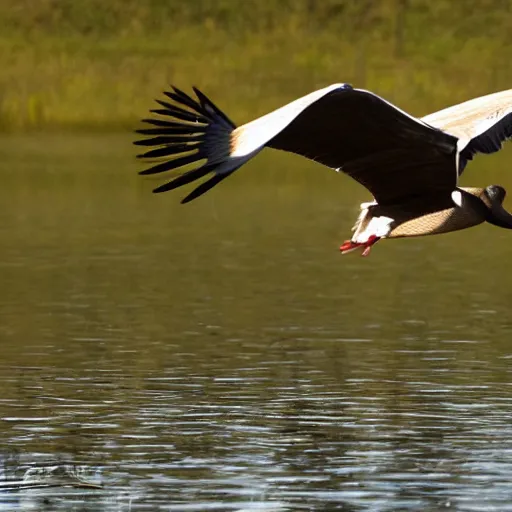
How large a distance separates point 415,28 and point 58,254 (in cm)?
5731

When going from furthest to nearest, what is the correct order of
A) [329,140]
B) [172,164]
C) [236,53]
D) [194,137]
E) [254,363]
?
1. [236,53]
2. [254,363]
3. [329,140]
4. [194,137]
5. [172,164]

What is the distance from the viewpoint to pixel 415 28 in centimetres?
8500

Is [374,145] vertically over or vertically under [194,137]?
under

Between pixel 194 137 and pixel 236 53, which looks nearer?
pixel 194 137

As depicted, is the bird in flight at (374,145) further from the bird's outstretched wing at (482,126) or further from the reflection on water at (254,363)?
the reflection on water at (254,363)

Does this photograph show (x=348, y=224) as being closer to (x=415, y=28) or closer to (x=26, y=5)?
(x=415, y=28)

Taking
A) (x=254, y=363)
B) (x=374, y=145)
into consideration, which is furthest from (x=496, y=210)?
(x=254, y=363)

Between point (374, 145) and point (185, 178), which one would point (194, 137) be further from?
point (374, 145)

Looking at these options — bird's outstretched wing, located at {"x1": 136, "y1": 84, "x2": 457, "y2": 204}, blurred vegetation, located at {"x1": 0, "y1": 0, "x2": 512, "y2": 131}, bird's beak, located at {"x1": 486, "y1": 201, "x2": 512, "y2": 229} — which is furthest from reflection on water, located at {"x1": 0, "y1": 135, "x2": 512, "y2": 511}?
blurred vegetation, located at {"x1": 0, "y1": 0, "x2": 512, "y2": 131}

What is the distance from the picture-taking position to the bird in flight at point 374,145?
37.2 ft

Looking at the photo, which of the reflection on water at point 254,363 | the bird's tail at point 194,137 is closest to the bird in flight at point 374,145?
the bird's tail at point 194,137

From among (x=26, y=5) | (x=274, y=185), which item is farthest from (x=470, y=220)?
(x=26, y=5)

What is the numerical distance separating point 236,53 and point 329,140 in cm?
6719

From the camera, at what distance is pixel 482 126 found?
511 inches
